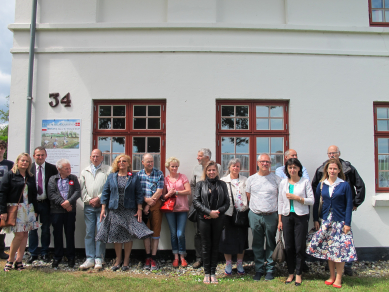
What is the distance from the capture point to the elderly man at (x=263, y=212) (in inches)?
156

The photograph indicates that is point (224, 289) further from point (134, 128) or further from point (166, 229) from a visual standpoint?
point (134, 128)

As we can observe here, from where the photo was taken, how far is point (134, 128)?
5141 millimetres

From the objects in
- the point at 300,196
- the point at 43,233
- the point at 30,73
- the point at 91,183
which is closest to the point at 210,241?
the point at 300,196

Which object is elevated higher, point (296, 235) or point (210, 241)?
point (296, 235)

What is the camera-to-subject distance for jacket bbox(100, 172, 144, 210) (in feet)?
13.8

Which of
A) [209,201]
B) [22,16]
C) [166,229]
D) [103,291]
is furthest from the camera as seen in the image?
[22,16]

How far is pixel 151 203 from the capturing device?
14.4ft

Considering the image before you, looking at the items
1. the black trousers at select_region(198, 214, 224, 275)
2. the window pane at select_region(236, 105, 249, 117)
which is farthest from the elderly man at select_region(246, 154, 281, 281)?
the window pane at select_region(236, 105, 249, 117)

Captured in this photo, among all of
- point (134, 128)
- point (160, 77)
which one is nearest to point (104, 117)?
point (134, 128)

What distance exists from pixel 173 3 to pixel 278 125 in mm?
2884

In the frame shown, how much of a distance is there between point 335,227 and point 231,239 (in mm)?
1392

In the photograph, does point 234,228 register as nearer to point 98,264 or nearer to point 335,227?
point 335,227

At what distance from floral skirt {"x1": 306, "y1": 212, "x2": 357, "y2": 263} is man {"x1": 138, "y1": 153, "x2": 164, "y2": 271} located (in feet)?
7.28

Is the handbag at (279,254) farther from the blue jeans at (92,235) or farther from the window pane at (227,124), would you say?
the blue jeans at (92,235)
